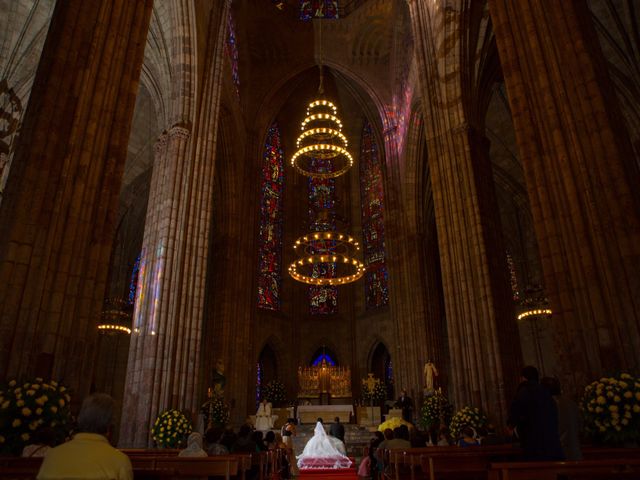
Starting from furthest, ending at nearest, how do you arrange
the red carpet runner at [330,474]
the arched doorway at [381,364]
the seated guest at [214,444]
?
the arched doorway at [381,364] < the red carpet runner at [330,474] < the seated guest at [214,444]

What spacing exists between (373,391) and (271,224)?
461 inches

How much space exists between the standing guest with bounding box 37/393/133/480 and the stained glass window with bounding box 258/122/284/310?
25.1 metres

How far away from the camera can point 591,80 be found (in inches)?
Answer: 303

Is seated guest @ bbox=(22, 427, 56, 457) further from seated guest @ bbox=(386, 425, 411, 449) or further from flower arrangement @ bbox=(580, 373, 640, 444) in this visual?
flower arrangement @ bbox=(580, 373, 640, 444)

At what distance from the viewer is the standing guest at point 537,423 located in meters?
4.35

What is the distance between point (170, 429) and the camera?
11.5 m

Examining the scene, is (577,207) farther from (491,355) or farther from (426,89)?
(426,89)

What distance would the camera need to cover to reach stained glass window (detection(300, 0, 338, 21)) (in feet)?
94.5

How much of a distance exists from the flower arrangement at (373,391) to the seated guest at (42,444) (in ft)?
69.5

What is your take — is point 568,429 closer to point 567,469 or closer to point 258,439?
point 567,469

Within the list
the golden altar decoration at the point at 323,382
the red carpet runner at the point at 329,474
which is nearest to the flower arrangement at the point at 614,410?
the red carpet runner at the point at 329,474

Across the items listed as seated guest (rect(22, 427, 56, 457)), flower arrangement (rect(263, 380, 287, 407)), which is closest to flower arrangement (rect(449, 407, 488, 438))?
seated guest (rect(22, 427, 56, 457))

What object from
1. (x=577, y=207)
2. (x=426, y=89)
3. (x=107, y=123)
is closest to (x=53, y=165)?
(x=107, y=123)

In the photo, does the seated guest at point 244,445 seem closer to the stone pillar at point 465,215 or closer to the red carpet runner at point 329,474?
the red carpet runner at point 329,474
